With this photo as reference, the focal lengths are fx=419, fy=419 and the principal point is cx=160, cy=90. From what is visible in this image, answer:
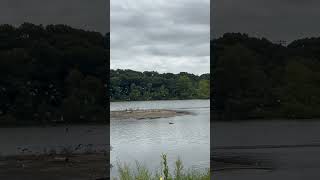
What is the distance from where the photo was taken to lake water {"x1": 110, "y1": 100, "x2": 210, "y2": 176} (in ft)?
20.6

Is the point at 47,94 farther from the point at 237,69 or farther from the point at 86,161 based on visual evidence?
the point at 237,69

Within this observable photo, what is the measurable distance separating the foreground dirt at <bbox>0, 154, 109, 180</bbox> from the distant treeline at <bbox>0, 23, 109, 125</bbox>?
0.41 metres

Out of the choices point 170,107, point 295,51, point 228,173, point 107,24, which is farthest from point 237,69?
point 170,107

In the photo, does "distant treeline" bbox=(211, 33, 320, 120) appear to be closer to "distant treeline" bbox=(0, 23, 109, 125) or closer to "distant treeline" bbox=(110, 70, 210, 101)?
"distant treeline" bbox=(0, 23, 109, 125)

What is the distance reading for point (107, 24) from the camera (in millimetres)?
4770

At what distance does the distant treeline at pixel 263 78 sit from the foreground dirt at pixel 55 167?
1.54 m

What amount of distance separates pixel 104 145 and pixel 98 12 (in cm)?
150

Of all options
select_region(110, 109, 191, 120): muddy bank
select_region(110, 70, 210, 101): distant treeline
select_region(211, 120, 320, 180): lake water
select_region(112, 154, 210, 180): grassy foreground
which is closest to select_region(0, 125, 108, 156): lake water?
select_region(112, 154, 210, 180): grassy foreground

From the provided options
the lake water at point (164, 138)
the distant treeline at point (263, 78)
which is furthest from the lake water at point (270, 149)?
the lake water at point (164, 138)

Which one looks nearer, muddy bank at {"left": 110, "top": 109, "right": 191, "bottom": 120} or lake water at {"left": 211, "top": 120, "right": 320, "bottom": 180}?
lake water at {"left": 211, "top": 120, "right": 320, "bottom": 180}

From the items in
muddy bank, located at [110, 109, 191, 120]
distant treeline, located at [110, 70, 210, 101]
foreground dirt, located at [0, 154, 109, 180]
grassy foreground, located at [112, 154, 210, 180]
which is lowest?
grassy foreground, located at [112, 154, 210, 180]

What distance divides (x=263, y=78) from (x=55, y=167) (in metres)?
2.65

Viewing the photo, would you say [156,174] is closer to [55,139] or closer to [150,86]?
[55,139]

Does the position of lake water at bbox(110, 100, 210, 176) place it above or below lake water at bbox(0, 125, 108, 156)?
below
